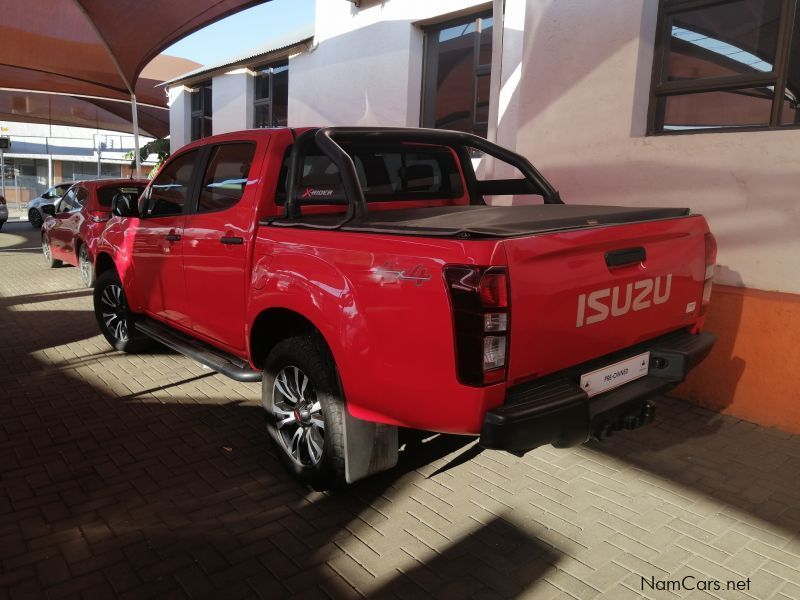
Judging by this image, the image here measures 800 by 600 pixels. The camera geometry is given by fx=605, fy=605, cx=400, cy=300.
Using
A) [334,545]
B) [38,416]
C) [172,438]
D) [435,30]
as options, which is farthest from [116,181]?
[334,545]

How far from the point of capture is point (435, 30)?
26.3 ft

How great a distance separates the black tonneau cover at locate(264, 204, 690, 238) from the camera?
92.6 inches

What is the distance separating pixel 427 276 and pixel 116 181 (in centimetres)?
831

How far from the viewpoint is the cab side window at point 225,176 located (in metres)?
3.70

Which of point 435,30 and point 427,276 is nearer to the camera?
point 427,276

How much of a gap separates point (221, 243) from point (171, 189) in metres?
1.14

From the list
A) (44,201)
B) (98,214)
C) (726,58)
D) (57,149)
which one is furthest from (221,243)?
(57,149)

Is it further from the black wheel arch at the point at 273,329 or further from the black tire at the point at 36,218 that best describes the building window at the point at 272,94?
the black tire at the point at 36,218

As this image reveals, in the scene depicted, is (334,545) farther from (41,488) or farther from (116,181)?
(116,181)

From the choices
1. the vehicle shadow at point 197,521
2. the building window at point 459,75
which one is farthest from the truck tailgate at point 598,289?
the building window at point 459,75

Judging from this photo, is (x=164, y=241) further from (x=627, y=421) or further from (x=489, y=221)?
(x=627, y=421)

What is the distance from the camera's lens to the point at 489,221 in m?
2.62

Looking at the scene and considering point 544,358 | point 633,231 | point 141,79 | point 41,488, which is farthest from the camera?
point 141,79

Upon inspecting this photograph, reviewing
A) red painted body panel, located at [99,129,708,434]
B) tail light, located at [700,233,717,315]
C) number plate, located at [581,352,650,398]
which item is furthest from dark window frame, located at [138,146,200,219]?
tail light, located at [700,233,717,315]
